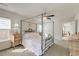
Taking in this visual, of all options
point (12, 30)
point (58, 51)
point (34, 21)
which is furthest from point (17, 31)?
point (58, 51)

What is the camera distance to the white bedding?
2.18 m

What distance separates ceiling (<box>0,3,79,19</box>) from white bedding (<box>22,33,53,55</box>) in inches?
16.8

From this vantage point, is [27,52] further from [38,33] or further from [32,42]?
[38,33]

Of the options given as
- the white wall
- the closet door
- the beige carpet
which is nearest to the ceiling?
the white wall

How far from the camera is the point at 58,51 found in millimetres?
2141

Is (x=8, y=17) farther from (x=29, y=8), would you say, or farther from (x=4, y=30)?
(x=29, y=8)

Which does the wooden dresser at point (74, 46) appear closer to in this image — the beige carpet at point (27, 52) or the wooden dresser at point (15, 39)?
the beige carpet at point (27, 52)

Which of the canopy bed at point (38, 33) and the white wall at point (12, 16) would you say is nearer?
the white wall at point (12, 16)

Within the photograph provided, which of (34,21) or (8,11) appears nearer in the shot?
(8,11)

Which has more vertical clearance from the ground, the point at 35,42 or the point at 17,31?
the point at 17,31

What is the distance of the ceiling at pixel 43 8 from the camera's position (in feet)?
6.83

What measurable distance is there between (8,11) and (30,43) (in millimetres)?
761

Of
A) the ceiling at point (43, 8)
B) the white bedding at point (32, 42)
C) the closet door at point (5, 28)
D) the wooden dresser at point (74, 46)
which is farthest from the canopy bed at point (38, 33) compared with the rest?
the wooden dresser at point (74, 46)

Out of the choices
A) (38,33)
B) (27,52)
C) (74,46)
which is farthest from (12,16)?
(74,46)
